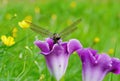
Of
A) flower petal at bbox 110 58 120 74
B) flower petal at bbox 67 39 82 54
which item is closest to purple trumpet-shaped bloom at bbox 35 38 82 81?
flower petal at bbox 67 39 82 54

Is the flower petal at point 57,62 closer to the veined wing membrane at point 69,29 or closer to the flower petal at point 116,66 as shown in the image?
the veined wing membrane at point 69,29

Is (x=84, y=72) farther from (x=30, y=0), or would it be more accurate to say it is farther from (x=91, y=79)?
(x=30, y=0)

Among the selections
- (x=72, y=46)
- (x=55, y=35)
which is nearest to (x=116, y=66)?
(x=72, y=46)

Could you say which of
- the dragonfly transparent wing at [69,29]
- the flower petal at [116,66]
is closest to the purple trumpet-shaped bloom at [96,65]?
the flower petal at [116,66]

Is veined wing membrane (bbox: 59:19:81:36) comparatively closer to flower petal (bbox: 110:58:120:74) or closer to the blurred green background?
flower petal (bbox: 110:58:120:74)

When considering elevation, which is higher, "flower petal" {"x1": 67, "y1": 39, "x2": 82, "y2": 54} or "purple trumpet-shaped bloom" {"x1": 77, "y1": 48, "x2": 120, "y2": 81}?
"flower petal" {"x1": 67, "y1": 39, "x2": 82, "y2": 54}

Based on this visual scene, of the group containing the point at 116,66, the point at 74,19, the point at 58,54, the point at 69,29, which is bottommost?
the point at 116,66

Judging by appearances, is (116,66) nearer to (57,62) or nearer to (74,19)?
(57,62)

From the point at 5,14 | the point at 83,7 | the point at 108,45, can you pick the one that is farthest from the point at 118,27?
the point at 5,14
